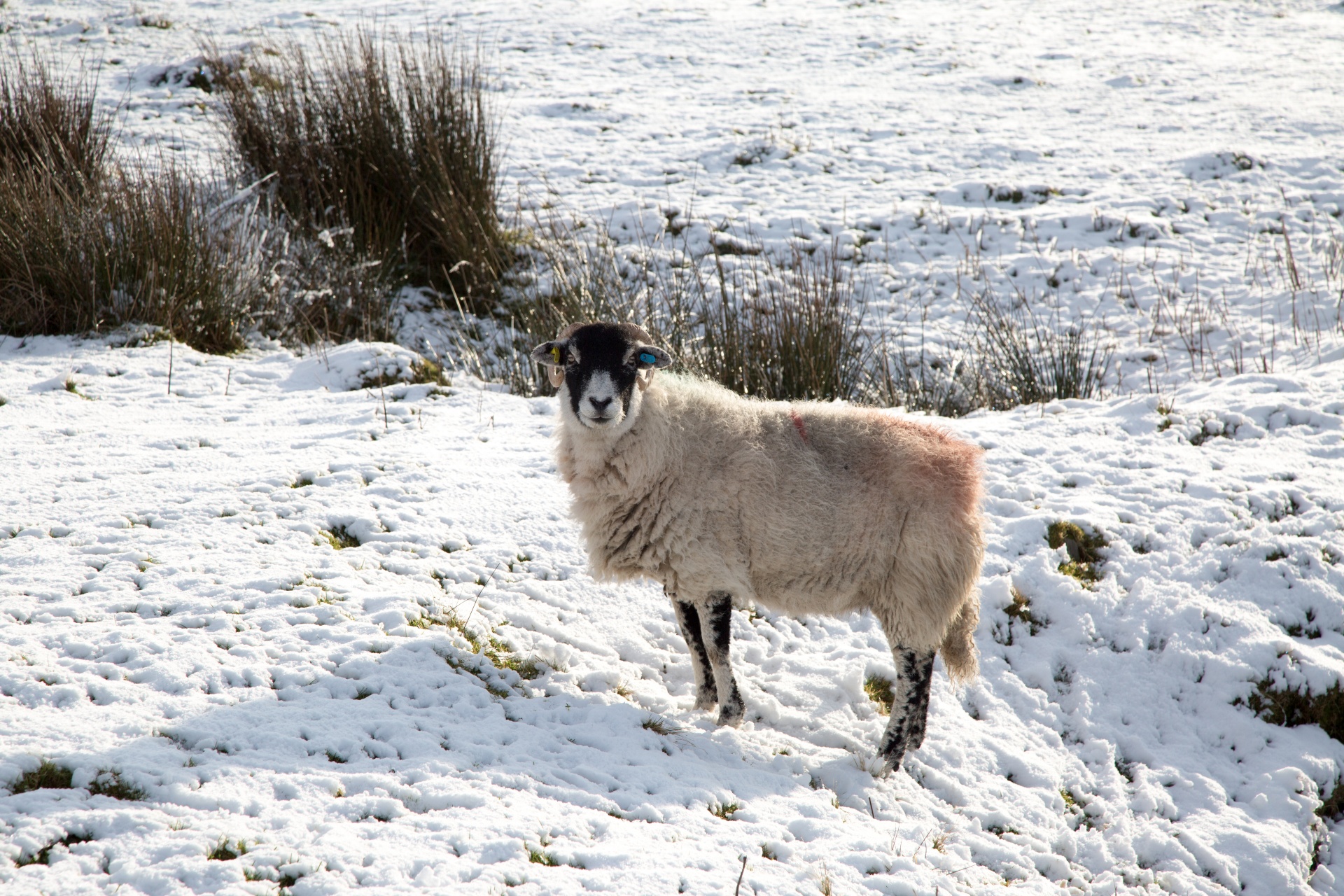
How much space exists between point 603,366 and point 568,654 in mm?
1260

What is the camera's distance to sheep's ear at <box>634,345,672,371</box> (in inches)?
136

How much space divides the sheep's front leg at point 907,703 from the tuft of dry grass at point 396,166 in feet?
19.2

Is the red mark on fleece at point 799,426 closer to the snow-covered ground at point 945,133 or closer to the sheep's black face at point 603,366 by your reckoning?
the sheep's black face at point 603,366

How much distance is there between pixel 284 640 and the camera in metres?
3.28

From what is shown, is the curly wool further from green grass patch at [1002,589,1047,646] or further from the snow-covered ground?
the snow-covered ground

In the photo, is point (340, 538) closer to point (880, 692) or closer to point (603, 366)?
point (603, 366)

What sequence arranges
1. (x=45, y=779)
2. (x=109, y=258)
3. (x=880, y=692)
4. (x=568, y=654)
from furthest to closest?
(x=109, y=258), (x=880, y=692), (x=568, y=654), (x=45, y=779)

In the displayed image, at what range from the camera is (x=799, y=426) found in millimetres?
3621

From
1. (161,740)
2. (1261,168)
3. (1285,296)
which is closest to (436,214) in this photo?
(161,740)

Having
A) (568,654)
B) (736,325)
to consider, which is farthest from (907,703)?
(736,325)

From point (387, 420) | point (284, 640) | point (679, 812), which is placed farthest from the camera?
point (387, 420)

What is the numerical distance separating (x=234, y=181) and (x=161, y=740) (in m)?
7.67

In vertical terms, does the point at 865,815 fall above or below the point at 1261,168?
below

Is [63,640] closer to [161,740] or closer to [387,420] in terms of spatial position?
[161,740]
